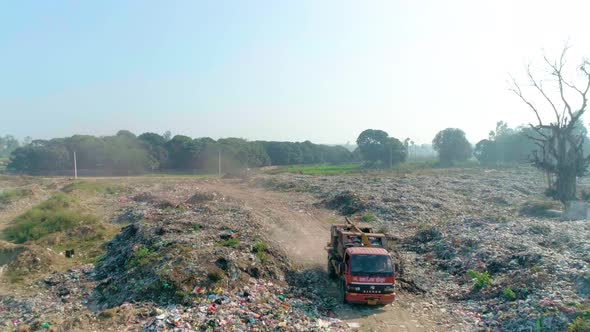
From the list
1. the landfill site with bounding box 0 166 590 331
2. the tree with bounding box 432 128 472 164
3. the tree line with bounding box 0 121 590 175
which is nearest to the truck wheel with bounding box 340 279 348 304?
the landfill site with bounding box 0 166 590 331

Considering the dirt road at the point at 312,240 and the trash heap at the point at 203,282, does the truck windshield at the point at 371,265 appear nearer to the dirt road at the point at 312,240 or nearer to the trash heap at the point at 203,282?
the dirt road at the point at 312,240

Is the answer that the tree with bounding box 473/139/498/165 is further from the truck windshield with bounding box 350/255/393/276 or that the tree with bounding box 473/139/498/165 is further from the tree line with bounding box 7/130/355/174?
the truck windshield with bounding box 350/255/393/276

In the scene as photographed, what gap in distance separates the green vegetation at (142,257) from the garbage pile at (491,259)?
9.65 meters

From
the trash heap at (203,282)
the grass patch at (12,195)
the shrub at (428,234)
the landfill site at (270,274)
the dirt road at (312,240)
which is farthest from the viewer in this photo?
the grass patch at (12,195)

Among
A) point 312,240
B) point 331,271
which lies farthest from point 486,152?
point 331,271

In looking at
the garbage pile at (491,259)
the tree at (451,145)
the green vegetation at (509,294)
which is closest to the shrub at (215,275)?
the garbage pile at (491,259)

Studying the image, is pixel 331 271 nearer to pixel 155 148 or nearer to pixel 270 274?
pixel 270 274

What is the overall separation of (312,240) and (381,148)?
200 ft

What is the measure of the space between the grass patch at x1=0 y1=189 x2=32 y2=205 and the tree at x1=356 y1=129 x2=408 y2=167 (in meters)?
58.9

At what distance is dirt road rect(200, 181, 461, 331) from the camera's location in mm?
12609

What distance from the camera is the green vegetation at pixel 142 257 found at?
15859 mm

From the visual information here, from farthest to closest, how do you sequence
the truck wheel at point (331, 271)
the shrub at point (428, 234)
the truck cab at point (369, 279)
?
the shrub at point (428, 234) < the truck wheel at point (331, 271) < the truck cab at point (369, 279)

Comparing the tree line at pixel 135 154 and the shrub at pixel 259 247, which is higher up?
the tree line at pixel 135 154

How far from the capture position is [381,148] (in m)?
81.2
